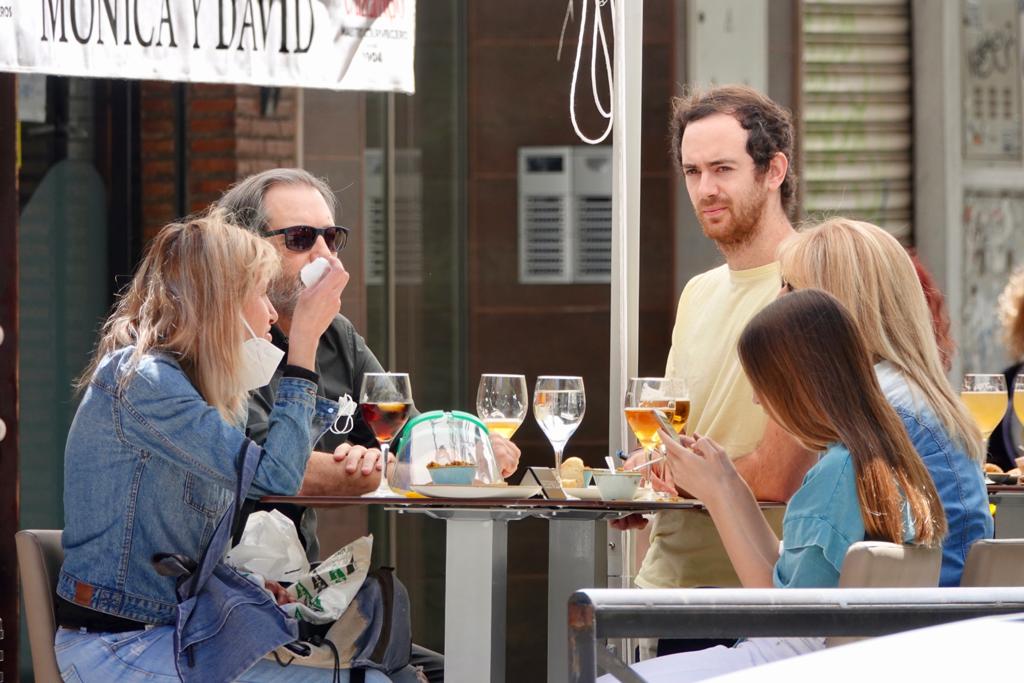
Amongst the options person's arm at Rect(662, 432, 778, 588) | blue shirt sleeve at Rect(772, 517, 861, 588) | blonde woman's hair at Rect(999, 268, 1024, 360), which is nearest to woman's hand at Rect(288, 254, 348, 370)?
person's arm at Rect(662, 432, 778, 588)

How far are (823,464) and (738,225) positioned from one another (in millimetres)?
1426

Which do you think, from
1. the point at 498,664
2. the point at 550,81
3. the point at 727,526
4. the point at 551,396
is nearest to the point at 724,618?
the point at 727,526

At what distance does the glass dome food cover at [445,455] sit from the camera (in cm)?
309

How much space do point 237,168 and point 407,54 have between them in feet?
7.47

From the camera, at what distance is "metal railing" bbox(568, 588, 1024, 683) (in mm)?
1842

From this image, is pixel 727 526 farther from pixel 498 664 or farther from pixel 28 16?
pixel 28 16

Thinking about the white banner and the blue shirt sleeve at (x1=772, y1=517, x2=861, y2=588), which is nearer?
the blue shirt sleeve at (x1=772, y1=517, x2=861, y2=588)

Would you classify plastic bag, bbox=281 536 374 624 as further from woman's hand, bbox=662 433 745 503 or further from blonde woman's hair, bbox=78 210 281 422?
woman's hand, bbox=662 433 745 503

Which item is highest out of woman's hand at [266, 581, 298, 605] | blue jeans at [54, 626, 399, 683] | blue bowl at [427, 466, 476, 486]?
blue bowl at [427, 466, 476, 486]

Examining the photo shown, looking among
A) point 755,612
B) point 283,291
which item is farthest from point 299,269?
point 755,612

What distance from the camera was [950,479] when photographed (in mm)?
2854

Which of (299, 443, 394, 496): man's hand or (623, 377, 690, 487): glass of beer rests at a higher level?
(623, 377, 690, 487): glass of beer

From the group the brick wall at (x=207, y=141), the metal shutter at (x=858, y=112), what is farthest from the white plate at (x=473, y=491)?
the metal shutter at (x=858, y=112)

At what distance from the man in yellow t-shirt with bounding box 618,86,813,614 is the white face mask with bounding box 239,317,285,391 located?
118 centimetres
